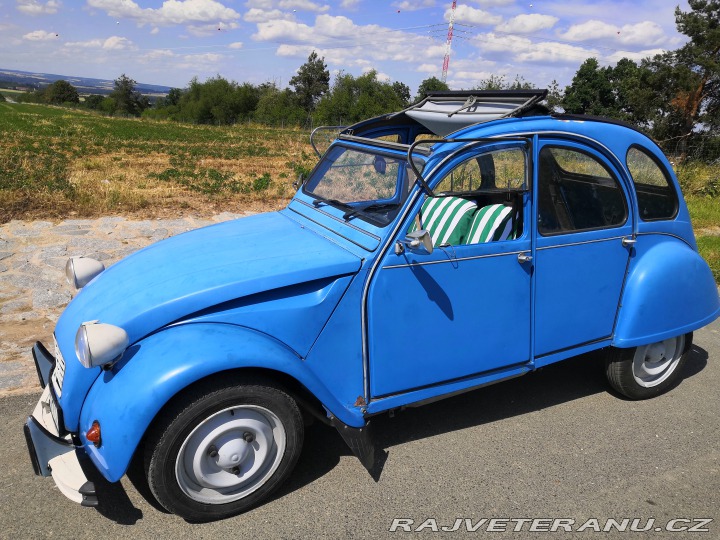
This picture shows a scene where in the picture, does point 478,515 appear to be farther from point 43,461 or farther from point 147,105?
point 147,105

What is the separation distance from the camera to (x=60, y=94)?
89.8 metres

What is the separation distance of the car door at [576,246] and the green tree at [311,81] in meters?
84.2

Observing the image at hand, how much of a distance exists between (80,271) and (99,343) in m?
1.32

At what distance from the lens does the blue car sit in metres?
2.63

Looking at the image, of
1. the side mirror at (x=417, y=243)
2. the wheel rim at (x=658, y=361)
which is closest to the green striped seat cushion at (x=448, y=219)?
the side mirror at (x=417, y=243)

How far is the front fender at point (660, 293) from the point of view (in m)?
3.81

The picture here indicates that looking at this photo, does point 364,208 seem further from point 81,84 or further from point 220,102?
point 81,84

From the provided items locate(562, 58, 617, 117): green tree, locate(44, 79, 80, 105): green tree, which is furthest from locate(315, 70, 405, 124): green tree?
locate(44, 79, 80, 105): green tree

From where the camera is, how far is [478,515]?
295 centimetres

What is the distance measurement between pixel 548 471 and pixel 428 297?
1.30 metres

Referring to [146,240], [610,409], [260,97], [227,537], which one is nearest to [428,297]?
[227,537]

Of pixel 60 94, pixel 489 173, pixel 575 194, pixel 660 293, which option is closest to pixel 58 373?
pixel 489 173

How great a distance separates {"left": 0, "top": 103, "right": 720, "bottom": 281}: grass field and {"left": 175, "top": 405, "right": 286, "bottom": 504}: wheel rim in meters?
6.69

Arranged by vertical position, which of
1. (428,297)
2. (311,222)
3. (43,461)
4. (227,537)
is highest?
(311,222)
